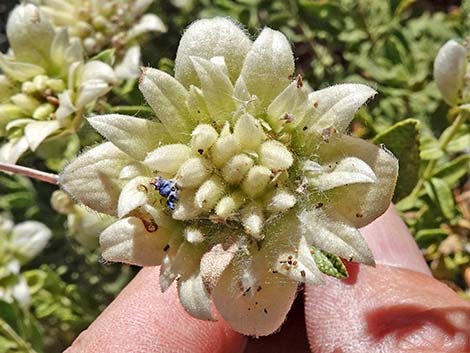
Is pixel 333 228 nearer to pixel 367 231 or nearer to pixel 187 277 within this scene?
pixel 187 277

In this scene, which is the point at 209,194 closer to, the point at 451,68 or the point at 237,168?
the point at 237,168

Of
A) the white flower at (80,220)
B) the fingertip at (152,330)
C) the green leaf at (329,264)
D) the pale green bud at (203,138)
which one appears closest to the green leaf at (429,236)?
the fingertip at (152,330)

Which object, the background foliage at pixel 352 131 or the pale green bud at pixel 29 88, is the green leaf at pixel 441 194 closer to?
the background foliage at pixel 352 131

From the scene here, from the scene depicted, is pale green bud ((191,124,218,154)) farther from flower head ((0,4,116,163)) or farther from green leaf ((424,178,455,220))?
green leaf ((424,178,455,220))

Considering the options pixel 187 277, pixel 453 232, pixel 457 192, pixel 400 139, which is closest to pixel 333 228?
pixel 187 277

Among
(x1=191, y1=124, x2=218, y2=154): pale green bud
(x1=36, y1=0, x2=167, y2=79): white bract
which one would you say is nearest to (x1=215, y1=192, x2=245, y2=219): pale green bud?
(x1=191, y1=124, x2=218, y2=154): pale green bud

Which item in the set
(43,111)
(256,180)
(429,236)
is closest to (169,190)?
(256,180)

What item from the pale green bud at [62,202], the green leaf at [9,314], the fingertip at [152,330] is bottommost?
the green leaf at [9,314]
